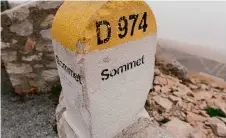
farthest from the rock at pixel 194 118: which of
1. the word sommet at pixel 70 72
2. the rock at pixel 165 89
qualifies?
the word sommet at pixel 70 72

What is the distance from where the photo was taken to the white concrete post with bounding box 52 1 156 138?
157 centimetres

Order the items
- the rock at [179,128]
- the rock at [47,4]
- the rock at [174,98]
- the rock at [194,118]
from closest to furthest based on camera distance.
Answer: the rock at [179,128] < the rock at [194,118] < the rock at [174,98] < the rock at [47,4]

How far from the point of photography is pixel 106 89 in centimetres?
178

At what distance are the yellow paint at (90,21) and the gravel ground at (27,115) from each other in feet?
5.48

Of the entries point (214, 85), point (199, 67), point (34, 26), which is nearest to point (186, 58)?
point (199, 67)

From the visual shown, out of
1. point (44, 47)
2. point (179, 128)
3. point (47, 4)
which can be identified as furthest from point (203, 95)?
point (47, 4)

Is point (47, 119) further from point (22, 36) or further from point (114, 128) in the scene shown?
point (114, 128)

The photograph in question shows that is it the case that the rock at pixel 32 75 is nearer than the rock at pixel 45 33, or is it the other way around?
the rock at pixel 45 33

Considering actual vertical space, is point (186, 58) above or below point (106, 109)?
below

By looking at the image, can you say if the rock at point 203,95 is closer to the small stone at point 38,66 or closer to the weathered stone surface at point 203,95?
the weathered stone surface at point 203,95

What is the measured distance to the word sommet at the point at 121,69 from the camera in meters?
1.72

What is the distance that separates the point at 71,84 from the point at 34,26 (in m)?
1.83

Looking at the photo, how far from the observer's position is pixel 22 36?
345 cm

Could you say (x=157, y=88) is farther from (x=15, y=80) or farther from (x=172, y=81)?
(x=15, y=80)
